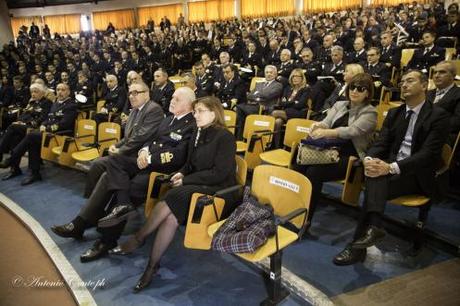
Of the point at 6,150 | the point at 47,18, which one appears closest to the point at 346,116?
the point at 6,150

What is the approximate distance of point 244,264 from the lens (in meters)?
2.50

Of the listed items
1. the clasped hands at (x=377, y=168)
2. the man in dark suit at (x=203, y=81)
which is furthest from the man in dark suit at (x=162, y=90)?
the clasped hands at (x=377, y=168)

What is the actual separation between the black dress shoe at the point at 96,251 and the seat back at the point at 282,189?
1.18 metres

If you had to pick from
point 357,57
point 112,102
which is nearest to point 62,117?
point 112,102

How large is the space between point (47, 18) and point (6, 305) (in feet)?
79.7

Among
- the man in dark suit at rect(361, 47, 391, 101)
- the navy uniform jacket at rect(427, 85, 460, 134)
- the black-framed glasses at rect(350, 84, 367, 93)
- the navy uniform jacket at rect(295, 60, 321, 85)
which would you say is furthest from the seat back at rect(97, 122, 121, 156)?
the man in dark suit at rect(361, 47, 391, 101)

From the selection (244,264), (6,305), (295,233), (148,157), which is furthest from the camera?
(148,157)

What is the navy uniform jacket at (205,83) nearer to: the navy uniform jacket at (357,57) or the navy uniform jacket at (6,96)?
the navy uniform jacket at (357,57)

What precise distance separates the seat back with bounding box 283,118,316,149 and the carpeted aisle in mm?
2170

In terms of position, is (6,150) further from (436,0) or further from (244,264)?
(436,0)

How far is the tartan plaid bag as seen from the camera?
6.05 ft

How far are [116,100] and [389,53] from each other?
445 centimetres

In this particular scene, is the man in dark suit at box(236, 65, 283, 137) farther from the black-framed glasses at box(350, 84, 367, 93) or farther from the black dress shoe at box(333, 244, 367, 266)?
the black dress shoe at box(333, 244, 367, 266)

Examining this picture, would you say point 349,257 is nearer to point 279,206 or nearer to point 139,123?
point 279,206
